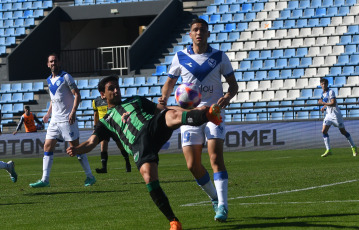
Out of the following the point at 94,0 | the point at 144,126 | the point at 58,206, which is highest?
the point at 94,0

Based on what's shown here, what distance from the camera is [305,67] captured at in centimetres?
3078

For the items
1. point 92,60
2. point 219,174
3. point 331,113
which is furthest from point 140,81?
point 219,174

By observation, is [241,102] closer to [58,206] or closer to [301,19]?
[301,19]

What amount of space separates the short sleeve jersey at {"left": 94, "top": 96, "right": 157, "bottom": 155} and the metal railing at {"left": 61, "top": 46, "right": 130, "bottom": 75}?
92.8 ft

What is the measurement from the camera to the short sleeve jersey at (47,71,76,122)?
1391cm

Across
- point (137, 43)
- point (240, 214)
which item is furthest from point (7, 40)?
point (240, 214)

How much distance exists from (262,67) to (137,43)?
18.6ft

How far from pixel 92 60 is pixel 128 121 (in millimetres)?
30482

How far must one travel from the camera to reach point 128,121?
7820mm

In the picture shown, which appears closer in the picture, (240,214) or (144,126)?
(144,126)

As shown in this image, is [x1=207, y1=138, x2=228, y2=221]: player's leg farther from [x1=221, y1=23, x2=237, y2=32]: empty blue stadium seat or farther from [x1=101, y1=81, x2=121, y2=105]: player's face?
[x1=221, y1=23, x2=237, y2=32]: empty blue stadium seat

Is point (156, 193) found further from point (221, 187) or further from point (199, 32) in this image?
point (199, 32)

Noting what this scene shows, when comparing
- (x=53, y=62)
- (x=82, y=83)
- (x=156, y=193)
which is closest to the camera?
(x=156, y=193)

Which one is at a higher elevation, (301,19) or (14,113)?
(301,19)
